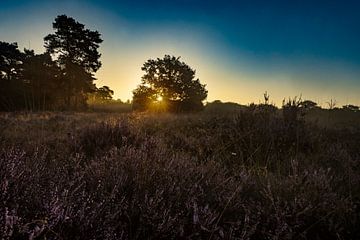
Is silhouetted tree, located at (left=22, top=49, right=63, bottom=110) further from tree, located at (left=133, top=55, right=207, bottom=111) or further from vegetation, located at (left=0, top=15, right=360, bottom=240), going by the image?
vegetation, located at (left=0, top=15, right=360, bottom=240)

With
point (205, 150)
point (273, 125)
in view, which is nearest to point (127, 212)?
point (205, 150)

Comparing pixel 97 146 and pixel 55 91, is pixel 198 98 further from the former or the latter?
pixel 97 146

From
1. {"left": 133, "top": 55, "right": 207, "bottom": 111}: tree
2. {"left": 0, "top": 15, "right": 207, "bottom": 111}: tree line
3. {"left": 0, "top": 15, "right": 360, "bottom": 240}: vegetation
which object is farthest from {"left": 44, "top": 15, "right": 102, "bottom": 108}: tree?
{"left": 0, "top": 15, "right": 360, "bottom": 240}: vegetation

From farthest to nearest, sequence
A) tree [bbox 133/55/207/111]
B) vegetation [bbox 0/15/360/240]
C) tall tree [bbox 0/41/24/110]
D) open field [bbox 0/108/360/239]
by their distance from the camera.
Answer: tree [bbox 133/55/207/111], tall tree [bbox 0/41/24/110], vegetation [bbox 0/15/360/240], open field [bbox 0/108/360/239]

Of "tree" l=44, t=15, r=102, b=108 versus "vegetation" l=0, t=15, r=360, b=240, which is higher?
"tree" l=44, t=15, r=102, b=108

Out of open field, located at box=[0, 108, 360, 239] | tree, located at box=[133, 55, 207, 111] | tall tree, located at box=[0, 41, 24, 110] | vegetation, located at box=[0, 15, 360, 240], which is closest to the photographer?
open field, located at box=[0, 108, 360, 239]

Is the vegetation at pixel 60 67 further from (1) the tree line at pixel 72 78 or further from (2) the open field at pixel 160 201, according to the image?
(2) the open field at pixel 160 201

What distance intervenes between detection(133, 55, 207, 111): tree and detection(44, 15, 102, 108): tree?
683 cm

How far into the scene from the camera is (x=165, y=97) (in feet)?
123

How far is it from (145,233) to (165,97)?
3538 cm

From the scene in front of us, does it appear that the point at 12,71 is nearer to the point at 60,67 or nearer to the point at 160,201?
the point at 60,67

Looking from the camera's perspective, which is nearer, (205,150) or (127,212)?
(127,212)

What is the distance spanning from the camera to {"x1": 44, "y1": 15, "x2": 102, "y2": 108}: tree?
100 ft

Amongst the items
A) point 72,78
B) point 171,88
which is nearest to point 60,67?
point 72,78
